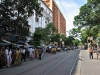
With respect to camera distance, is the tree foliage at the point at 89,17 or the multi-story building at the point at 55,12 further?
the multi-story building at the point at 55,12

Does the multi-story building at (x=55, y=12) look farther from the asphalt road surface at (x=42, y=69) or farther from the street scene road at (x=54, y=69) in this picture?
the asphalt road surface at (x=42, y=69)

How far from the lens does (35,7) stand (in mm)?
25688

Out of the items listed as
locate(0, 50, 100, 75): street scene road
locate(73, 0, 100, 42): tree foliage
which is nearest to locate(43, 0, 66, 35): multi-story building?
locate(73, 0, 100, 42): tree foliage

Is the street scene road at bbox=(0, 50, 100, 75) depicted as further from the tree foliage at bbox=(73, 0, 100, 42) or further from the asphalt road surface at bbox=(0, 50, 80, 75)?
the tree foliage at bbox=(73, 0, 100, 42)

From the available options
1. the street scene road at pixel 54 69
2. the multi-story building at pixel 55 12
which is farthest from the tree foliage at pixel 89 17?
the multi-story building at pixel 55 12

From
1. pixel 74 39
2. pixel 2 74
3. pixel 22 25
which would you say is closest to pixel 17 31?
pixel 22 25

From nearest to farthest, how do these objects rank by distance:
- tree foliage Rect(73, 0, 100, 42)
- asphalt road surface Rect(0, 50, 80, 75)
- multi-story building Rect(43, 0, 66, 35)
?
asphalt road surface Rect(0, 50, 80, 75)
tree foliage Rect(73, 0, 100, 42)
multi-story building Rect(43, 0, 66, 35)

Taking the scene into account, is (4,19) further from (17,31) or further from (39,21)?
(39,21)

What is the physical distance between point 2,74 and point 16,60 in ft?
22.2

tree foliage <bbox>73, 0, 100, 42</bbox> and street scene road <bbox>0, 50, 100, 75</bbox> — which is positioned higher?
tree foliage <bbox>73, 0, 100, 42</bbox>

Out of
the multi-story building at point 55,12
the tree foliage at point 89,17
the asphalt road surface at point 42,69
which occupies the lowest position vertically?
the asphalt road surface at point 42,69

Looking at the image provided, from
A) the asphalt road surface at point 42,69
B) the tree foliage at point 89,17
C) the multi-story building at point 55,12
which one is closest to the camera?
the asphalt road surface at point 42,69

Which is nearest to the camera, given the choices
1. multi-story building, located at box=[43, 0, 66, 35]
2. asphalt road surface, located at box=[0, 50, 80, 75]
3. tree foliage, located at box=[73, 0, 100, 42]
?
asphalt road surface, located at box=[0, 50, 80, 75]

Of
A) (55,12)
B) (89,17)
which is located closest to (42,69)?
(89,17)
